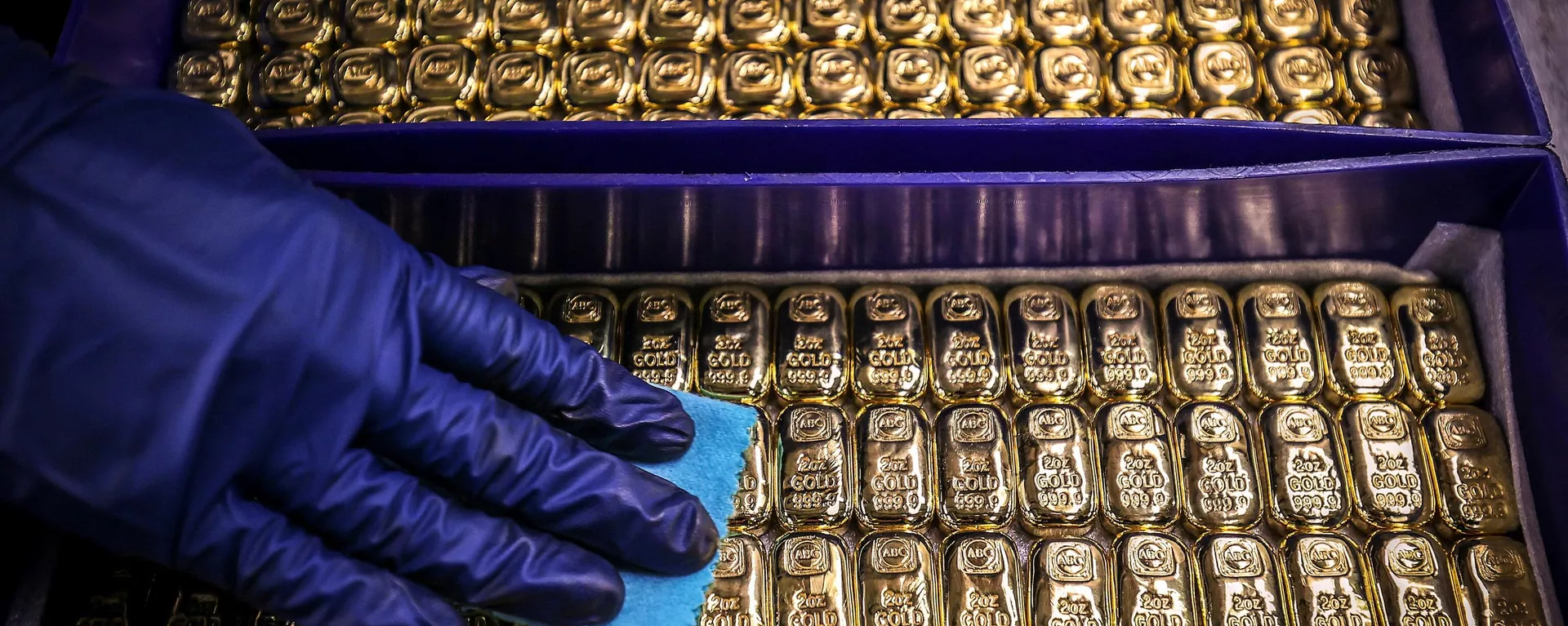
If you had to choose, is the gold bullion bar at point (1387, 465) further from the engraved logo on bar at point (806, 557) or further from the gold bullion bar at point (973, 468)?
the engraved logo on bar at point (806, 557)

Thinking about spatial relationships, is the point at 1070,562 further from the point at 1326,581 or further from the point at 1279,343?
the point at 1279,343

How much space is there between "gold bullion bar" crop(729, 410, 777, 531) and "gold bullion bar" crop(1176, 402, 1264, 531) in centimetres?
62

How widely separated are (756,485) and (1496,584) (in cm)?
107

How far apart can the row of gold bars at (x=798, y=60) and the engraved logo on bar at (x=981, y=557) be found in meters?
0.72

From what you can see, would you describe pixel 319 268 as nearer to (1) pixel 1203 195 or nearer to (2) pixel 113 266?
(2) pixel 113 266

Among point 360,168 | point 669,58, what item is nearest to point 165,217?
point 360,168

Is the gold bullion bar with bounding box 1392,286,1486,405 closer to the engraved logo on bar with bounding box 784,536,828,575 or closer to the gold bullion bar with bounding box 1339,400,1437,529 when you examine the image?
the gold bullion bar with bounding box 1339,400,1437,529

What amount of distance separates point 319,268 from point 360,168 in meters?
0.42

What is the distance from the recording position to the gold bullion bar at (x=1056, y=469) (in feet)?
4.91

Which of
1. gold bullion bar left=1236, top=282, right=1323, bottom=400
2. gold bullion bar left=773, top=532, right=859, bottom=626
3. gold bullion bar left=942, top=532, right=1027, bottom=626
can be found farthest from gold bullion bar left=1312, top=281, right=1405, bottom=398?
gold bullion bar left=773, top=532, right=859, bottom=626

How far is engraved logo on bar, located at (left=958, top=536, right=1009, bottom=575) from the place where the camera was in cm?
145

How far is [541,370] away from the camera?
1.32m

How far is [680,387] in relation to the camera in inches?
61.7

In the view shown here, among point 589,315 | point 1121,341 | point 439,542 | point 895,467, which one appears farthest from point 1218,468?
point 439,542
